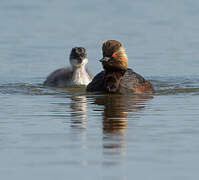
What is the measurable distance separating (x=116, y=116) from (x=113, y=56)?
13.3 ft

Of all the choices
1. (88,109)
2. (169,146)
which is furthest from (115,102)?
(169,146)

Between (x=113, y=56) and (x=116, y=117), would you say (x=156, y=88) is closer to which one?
(x=113, y=56)

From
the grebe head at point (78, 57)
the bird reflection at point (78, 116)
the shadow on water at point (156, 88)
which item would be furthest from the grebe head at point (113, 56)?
the grebe head at point (78, 57)

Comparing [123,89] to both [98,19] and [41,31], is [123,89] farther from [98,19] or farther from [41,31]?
[98,19]

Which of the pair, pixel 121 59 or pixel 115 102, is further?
pixel 121 59

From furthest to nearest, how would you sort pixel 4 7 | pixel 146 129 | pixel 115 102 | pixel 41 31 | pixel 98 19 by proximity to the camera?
pixel 4 7
pixel 98 19
pixel 41 31
pixel 115 102
pixel 146 129

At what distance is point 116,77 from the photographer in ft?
55.9

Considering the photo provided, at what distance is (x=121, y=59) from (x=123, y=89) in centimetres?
82

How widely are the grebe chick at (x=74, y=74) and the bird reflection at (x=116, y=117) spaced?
391 cm

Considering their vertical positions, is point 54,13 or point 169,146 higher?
point 54,13

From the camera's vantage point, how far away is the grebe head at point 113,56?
17.0 meters

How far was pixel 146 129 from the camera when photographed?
11.5 m

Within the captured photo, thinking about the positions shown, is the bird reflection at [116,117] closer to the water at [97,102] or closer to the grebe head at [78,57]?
the water at [97,102]

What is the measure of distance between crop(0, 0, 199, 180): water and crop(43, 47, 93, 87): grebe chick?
532 mm
